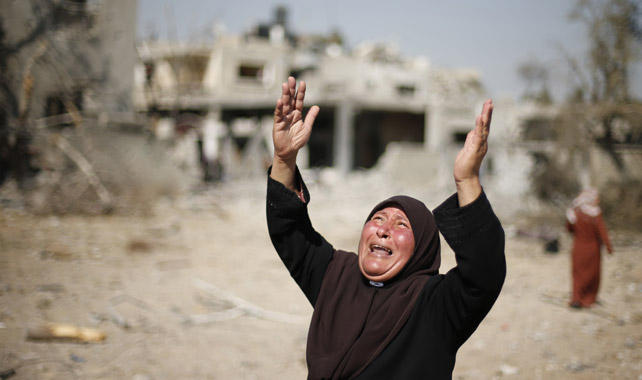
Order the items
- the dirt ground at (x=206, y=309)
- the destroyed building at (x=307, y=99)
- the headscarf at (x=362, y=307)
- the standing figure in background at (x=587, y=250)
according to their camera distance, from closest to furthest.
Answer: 1. the headscarf at (x=362, y=307)
2. the dirt ground at (x=206, y=309)
3. the standing figure in background at (x=587, y=250)
4. the destroyed building at (x=307, y=99)

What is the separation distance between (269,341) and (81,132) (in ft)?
25.5

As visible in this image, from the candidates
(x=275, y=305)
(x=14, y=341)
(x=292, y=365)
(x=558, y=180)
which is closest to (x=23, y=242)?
(x=14, y=341)

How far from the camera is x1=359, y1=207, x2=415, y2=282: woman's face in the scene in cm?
175

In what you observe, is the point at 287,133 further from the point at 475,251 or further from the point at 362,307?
the point at 475,251

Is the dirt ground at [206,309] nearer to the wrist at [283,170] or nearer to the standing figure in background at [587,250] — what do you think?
the standing figure in background at [587,250]

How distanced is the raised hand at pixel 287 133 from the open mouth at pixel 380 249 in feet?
1.27

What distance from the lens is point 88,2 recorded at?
43.5ft

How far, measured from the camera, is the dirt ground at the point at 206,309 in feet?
13.3

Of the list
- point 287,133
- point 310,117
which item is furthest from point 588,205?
point 287,133

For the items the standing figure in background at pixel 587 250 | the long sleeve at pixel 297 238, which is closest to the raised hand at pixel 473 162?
the long sleeve at pixel 297 238

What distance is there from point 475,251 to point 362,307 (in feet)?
1.79

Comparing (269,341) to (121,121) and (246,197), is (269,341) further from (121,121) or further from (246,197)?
(246,197)

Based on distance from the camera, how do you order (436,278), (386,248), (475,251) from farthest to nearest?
(386,248) → (436,278) → (475,251)

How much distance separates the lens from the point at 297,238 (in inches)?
73.6
